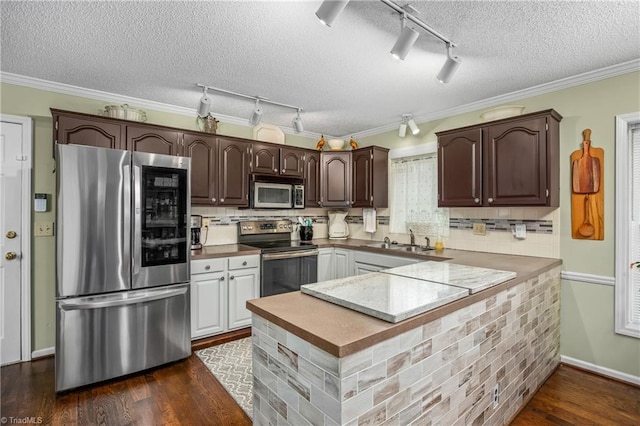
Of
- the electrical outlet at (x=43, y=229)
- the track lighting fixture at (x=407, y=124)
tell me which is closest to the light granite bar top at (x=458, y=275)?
the track lighting fixture at (x=407, y=124)

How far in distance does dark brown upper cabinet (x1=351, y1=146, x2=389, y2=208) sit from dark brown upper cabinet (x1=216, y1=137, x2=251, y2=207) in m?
1.47

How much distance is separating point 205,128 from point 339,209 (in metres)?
2.23

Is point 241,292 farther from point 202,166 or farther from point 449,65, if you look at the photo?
point 449,65

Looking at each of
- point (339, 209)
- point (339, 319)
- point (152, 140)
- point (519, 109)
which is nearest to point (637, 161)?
point (519, 109)

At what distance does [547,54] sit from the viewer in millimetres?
2324

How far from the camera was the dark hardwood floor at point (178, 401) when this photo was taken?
2.06 meters

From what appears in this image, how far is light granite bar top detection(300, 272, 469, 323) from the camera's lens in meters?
1.29

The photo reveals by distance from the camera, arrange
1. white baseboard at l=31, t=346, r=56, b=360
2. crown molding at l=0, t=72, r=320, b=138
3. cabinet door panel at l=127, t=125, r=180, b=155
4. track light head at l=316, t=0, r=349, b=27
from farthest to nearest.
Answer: cabinet door panel at l=127, t=125, r=180, b=155, white baseboard at l=31, t=346, r=56, b=360, crown molding at l=0, t=72, r=320, b=138, track light head at l=316, t=0, r=349, b=27

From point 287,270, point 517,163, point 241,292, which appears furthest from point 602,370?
point 241,292

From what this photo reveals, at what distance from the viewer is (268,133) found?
4039 mm

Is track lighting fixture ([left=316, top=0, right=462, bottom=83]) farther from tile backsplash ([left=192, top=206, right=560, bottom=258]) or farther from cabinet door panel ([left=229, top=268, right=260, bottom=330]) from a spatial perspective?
cabinet door panel ([left=229, top=268, right=260, bottom=330])

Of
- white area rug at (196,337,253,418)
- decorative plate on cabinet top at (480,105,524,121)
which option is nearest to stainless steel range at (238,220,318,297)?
white area rug at (196,337,253,418)

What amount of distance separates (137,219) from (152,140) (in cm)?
93

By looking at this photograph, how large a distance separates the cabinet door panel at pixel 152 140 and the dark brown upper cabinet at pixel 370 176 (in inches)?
87.8
